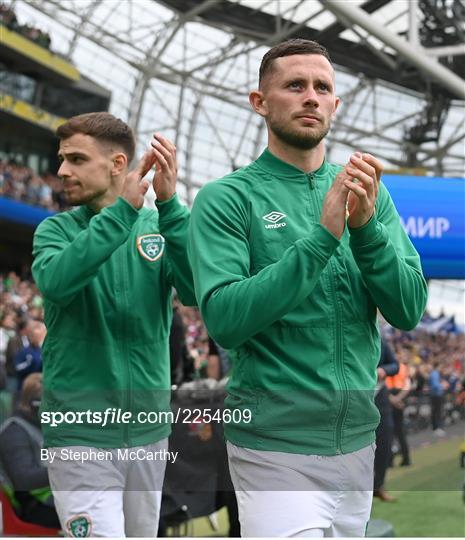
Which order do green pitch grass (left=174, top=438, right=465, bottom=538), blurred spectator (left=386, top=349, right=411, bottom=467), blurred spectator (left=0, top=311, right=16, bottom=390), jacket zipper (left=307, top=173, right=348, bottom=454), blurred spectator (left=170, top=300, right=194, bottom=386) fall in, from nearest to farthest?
jacket zipper (left=307, top=173, right=348, bottom=454) < green pitch grass (left=174, top=438, right=465, bottom=538) < blurred spectator (left=170, top=300, right=194, bottom=386) < blurred spectator (left=386, top=349, right=411, bottom=467) < blurred spectator (left=0, top=311, right=16, bottom=390)

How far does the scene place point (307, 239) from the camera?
5.78ft

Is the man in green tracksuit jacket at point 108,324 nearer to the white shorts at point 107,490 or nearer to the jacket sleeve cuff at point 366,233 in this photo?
the white shorts at point 107,490

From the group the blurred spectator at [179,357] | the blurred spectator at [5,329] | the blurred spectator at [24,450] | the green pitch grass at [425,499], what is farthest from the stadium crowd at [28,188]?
the blurred spectator at [24,450]

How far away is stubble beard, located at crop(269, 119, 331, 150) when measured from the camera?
1948 mm

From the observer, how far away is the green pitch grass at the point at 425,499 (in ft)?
11.9

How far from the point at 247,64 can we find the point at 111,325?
1192 inches

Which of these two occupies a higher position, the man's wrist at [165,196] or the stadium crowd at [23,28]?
the stadium crowd at [23,28]

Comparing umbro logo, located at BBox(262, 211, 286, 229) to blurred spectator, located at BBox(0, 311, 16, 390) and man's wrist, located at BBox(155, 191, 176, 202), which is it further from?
blurred spectator, located at BBox(0, 311, 16, 390)

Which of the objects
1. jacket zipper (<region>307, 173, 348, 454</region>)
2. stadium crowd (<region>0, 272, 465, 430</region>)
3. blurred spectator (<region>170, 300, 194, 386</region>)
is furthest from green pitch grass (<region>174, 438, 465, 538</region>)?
jacket zipper (<region>307, 173, 348, 454</region>)

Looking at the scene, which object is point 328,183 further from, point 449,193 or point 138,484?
point 449,193

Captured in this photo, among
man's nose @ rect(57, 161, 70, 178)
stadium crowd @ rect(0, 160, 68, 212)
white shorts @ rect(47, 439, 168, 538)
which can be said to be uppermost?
stadium crowd @ rect(0, 160, 68, 212)

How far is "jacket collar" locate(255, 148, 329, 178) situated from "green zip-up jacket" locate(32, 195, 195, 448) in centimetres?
56

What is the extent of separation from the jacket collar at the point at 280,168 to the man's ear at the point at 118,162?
2.72ft

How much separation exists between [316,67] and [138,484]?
1278 mm
